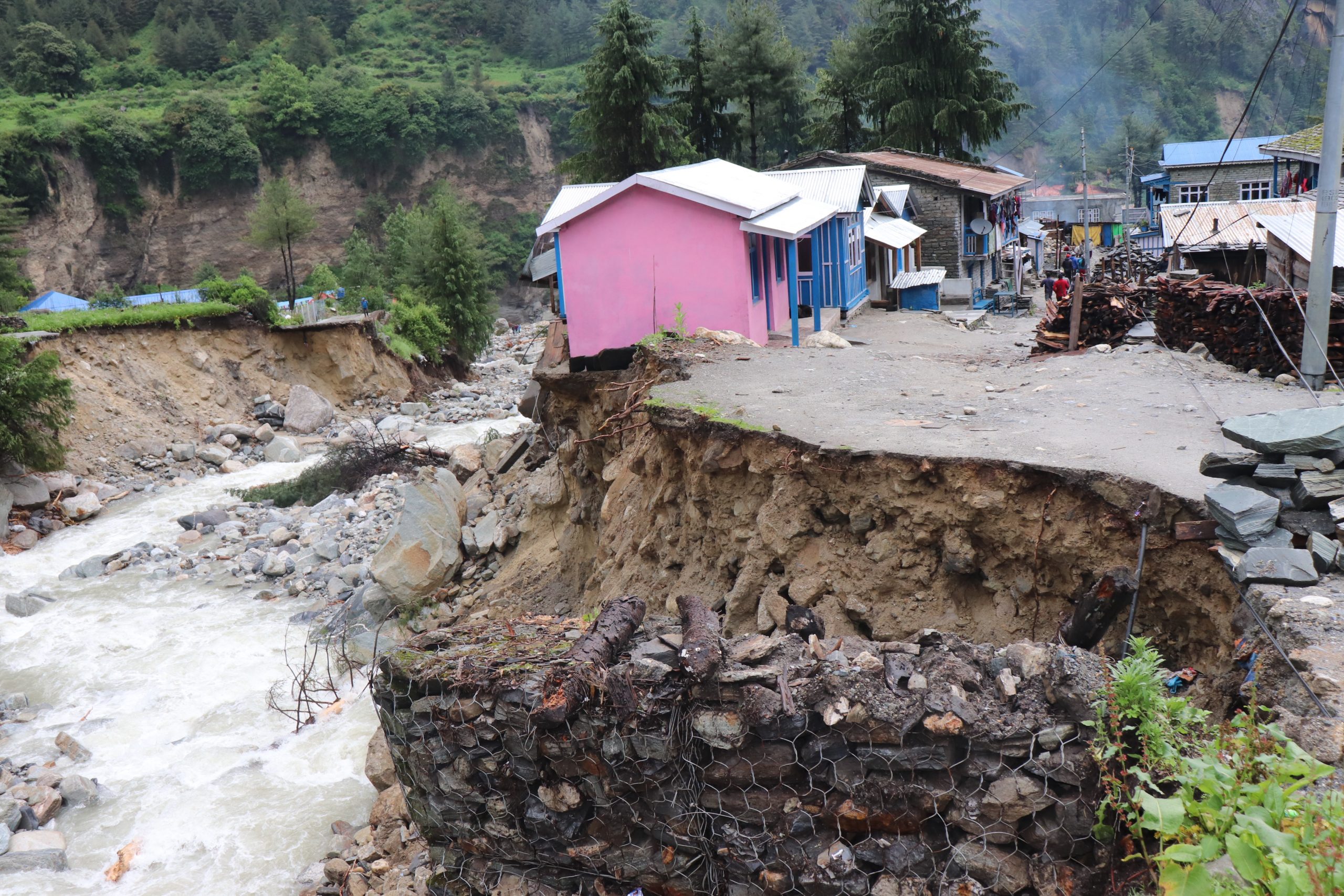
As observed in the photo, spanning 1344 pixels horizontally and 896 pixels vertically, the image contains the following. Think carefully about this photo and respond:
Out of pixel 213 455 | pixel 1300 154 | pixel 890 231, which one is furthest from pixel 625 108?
pixel 1300 154

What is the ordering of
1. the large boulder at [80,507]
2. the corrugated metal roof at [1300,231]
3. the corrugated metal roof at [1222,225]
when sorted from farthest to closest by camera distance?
the large boulder at [80,507], the corrugated metal roof at [1222,225], the corrugated metal roof at [1300,231]

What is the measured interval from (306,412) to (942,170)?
71.0 ft

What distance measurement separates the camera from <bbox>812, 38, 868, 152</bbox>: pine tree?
3828 cm

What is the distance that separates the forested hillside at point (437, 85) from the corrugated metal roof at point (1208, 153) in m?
7.23

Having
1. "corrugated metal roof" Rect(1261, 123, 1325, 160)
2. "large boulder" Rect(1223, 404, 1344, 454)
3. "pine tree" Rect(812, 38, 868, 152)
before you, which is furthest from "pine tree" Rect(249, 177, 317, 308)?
"large boulder" Rect(1223, 404, 1344, 454)

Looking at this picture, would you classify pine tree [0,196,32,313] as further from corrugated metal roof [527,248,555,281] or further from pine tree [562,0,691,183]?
corrugated metal roof [527,248,555,281]

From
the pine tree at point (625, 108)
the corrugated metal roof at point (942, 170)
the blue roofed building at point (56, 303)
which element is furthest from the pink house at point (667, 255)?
the blue roofed building at point (56, 303)

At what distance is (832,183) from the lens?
→ 21.3 metres

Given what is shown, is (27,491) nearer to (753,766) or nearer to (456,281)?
(456,281)

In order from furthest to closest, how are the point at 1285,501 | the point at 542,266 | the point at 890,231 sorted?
the point at 890,231
the point at 542,266
the point at 1285,501

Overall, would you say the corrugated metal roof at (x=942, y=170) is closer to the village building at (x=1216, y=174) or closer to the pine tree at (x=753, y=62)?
the pine tree at (x=753, y=62)

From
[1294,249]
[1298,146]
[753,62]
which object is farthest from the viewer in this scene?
[753,62]

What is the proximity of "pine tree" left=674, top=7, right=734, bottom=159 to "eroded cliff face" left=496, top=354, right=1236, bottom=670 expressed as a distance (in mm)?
26656

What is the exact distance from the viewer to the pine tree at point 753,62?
34906 mm
